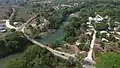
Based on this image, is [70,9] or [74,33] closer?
[74,33]

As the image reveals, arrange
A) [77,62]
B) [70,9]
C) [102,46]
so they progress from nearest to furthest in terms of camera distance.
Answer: [77,62]
[102,46]
[70,9]

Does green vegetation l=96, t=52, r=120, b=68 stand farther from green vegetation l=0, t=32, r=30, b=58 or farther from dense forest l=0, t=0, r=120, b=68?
green vegetation l=0, t=32, r=30, b=58

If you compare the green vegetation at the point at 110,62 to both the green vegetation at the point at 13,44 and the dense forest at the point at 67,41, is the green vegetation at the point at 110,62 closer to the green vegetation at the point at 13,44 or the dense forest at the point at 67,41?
the dense forest at the point at 67,41

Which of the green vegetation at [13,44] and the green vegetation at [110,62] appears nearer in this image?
the green vegetation at [110,62]

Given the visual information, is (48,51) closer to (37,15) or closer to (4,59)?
(4,59)

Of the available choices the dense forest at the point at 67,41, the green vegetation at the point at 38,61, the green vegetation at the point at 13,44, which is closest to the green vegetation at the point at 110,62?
the dense forest at the point at 67,41

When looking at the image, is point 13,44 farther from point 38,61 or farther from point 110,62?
point 110,62

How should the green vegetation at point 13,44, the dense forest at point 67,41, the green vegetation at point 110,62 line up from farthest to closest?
the green vegetation at point 13,44 → the dense forest at point 67,41 → the green vegetation at point 110,62

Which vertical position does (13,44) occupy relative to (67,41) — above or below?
above

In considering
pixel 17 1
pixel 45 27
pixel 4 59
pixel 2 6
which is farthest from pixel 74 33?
pixel 17 1

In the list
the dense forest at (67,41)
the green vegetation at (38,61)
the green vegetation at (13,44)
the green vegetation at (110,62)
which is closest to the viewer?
the green vegetation at (110,62)

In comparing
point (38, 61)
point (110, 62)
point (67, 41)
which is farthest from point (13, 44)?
point (110, 62)
